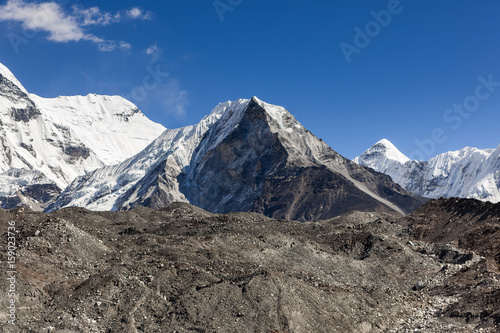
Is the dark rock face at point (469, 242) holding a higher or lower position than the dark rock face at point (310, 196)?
lower

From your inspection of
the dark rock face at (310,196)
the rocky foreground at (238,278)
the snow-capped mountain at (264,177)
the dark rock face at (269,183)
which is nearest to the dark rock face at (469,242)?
the rocky foreground at (238,278)

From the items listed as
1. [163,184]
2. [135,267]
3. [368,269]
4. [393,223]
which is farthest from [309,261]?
[163,184]

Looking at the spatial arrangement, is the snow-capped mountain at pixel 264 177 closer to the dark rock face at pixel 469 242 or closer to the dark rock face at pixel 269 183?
the dark rock face at pixel 269 183

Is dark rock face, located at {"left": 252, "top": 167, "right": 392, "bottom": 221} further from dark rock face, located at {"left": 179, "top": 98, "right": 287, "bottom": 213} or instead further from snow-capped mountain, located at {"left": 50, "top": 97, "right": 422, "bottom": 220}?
dark rock face, located at {"left": 179, "top": 98, "right": 287, "bottom": 213}

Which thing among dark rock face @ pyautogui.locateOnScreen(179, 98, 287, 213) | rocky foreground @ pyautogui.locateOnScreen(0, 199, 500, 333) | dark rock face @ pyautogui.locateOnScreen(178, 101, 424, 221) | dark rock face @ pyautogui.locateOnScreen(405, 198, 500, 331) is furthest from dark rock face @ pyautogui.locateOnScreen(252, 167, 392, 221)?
rocky foreground @ pyautogui.locateOnScreen(0, 199, 500, 333)

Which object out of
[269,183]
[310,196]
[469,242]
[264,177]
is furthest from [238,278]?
[264,177]

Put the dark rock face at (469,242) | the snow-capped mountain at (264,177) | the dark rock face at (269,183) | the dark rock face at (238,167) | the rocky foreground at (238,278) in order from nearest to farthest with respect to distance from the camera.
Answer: the rocky foreground at (238,278) < the dark rock face at (469,242) < the dark rock face at (269,183) < the snow-capped mountain at (264,177) < the dark rock face at (238,167)

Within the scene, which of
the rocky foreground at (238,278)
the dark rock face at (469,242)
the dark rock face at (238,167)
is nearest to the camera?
the rocky foreground at (238,278)
